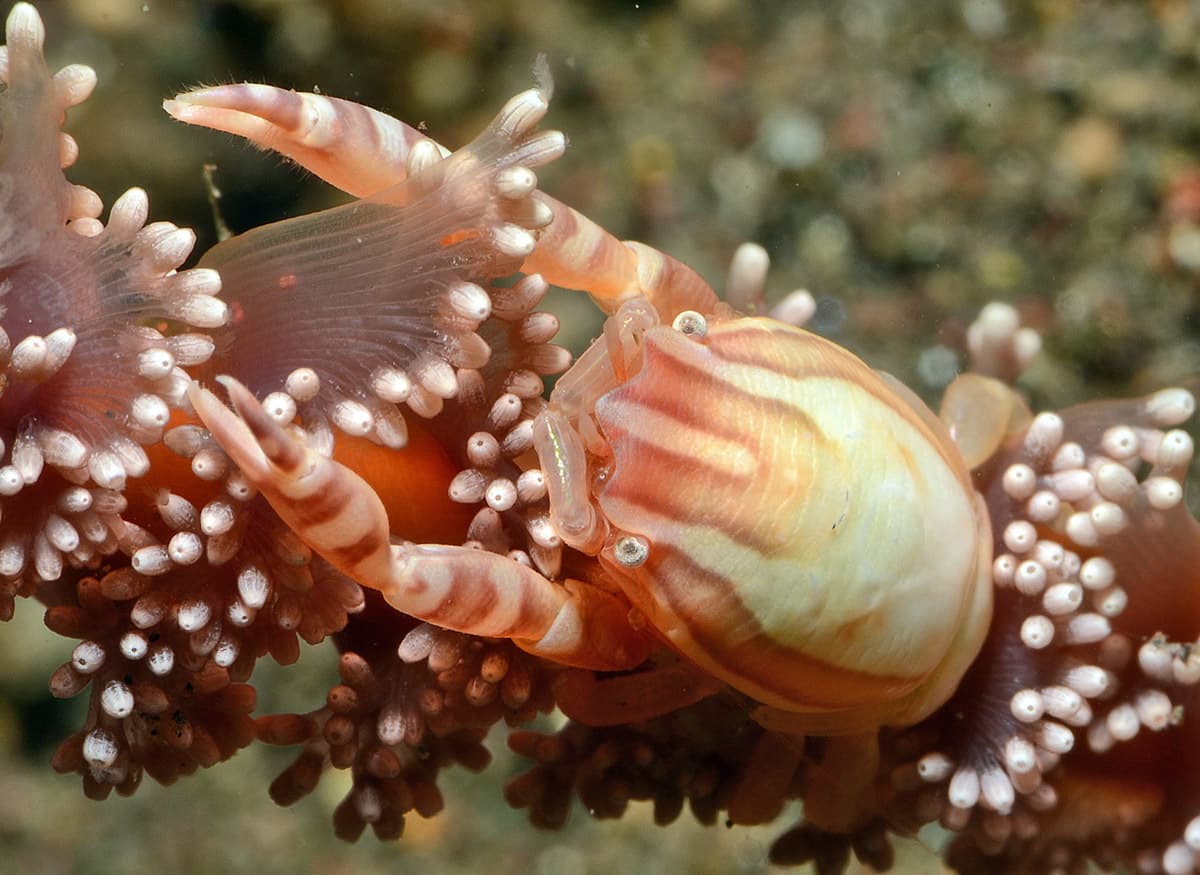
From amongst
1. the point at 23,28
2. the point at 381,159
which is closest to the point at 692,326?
the point at 381,159

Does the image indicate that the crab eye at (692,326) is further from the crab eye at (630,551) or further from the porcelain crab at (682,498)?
the crab eye at (630,551)

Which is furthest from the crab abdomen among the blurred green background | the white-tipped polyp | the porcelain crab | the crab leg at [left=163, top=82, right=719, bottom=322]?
the blurred green background

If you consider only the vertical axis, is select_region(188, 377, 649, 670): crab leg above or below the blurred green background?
above

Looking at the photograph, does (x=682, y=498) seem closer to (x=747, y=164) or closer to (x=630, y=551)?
(x=630, y=551)

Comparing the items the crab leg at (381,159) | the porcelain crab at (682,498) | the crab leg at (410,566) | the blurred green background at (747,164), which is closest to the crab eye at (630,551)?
the porcelain crab at (682,498)

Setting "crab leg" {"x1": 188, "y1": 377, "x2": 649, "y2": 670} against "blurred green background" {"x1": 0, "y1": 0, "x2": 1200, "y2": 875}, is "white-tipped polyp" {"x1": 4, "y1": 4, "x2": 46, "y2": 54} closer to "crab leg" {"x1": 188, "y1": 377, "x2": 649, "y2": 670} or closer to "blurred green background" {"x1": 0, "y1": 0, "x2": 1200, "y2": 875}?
"crab leg" {"x1": 188, "y1": 377, "x2": 649, "y2": 670}

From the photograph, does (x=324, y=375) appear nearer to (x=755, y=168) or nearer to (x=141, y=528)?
(x=141, y=528)
